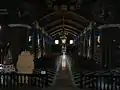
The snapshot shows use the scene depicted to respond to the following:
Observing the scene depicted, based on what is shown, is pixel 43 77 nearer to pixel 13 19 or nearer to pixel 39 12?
pixel 13 19

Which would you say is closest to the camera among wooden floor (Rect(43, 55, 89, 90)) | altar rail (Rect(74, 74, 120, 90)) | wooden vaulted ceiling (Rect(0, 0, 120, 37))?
altar rail (Rect(74, 74, 120, 90))

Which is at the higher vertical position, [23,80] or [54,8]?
[54,8]

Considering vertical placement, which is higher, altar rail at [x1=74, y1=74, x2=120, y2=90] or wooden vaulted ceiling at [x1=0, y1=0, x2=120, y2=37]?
wooden vaulted ceiling at [x1=0, y1=0, x2=120, y2=37]

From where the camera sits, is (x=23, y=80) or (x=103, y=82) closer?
(x=103, y=82)

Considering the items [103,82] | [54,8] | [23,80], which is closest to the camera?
[103,82]

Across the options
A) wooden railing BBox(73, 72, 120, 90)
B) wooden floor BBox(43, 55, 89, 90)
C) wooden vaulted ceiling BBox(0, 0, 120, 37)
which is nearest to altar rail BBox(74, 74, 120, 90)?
wooden railing BBox(73, 72, 120, 90)

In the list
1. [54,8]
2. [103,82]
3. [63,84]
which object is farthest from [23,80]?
[54,8]

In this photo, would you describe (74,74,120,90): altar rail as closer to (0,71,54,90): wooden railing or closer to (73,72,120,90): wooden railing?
(73,72,120,90): wooden railing

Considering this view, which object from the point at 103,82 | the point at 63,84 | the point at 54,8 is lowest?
the point at 63,84

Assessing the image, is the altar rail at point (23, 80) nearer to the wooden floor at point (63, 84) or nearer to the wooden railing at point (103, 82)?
the wooden floor at point (63, 84)

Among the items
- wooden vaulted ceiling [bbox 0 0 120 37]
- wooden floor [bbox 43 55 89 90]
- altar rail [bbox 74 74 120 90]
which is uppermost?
wooden vaulted ceiling [bbox 0 0 120 37]

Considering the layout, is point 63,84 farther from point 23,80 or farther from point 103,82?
point 103,82

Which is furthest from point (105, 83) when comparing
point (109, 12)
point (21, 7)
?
point (21, 7)

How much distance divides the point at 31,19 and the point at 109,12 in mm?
5223
